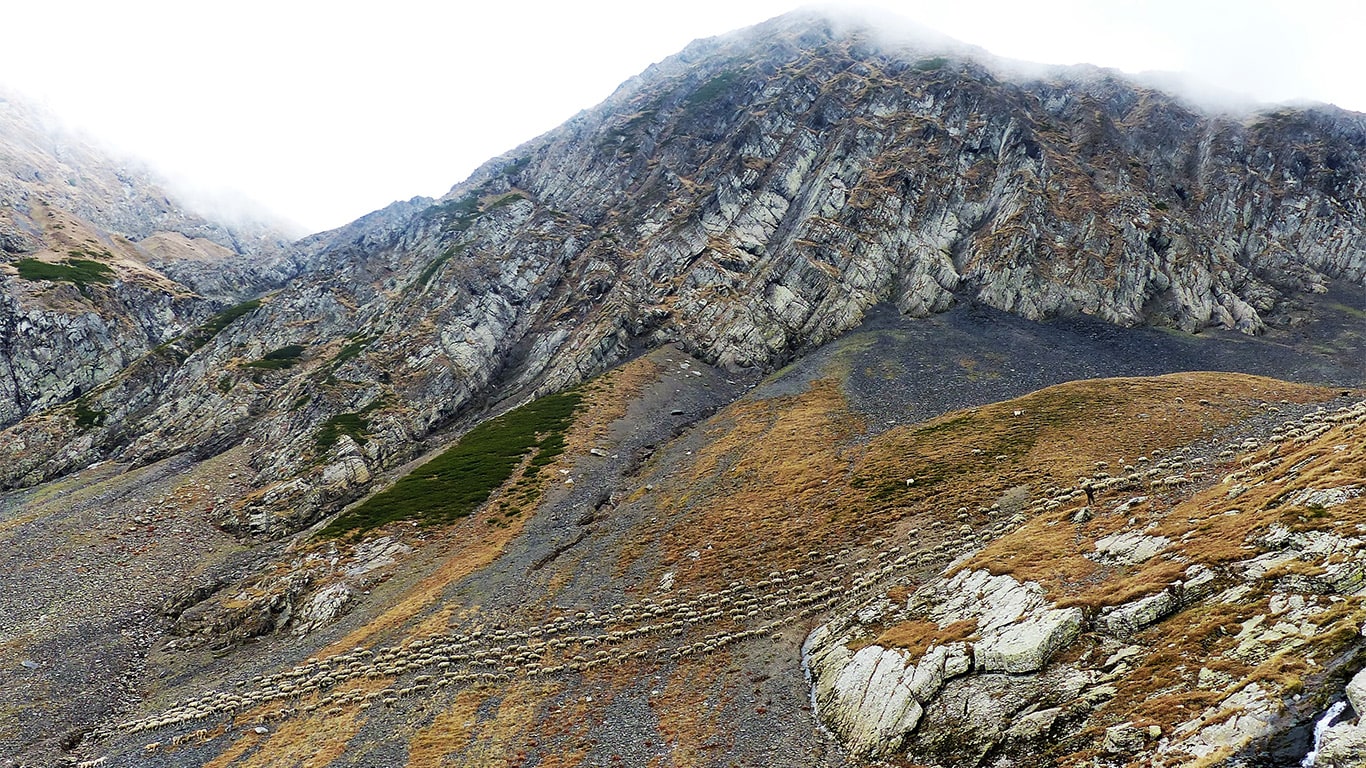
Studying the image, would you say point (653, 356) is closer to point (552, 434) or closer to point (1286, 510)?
point (552, 434)

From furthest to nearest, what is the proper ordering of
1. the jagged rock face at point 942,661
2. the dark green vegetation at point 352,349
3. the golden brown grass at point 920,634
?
the dark green vegetation at point 352,349 < the golden brown grass at point 920,634 < the jagged rock face at point 942,661

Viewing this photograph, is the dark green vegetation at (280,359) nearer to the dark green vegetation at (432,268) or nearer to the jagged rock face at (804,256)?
the jagged rock face at (804,256)

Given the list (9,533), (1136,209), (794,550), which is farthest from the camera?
(1136,209)

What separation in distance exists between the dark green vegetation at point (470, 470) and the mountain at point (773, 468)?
29.8 inches

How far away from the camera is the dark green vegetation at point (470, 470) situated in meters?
63.3

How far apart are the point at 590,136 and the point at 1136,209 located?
155420 millimetres

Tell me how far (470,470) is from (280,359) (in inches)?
3003

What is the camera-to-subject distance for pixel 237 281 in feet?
620

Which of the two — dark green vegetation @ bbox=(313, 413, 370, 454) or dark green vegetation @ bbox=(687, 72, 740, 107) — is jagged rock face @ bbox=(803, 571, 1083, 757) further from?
dark green vegetation @ bbox=(687, 72, 740, 107)

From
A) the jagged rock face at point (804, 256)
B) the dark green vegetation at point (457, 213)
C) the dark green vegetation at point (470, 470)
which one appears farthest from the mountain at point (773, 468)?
the dark green vegetation at point (457, 213)

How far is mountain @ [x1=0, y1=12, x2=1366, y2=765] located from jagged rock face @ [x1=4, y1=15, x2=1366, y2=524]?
3.10ft

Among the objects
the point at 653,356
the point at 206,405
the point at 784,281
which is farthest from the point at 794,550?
the point at 206,405

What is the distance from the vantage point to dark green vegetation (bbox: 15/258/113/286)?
427 feet

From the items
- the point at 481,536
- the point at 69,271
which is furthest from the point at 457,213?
the point at 481,536
